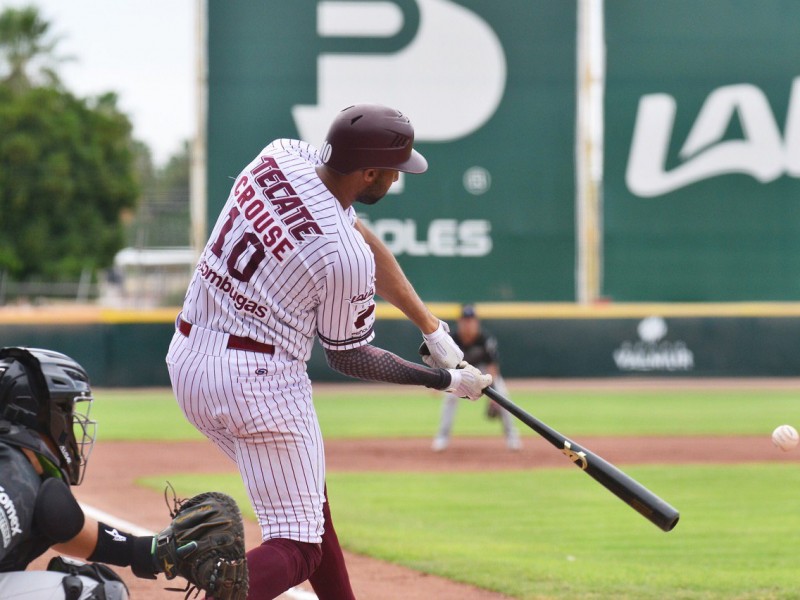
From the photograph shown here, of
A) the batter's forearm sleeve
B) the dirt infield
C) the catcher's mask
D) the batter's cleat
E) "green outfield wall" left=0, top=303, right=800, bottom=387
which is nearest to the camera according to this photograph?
the catcher's mask

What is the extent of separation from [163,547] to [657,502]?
165 centimetres

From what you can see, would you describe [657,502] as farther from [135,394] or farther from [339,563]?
[135,394]

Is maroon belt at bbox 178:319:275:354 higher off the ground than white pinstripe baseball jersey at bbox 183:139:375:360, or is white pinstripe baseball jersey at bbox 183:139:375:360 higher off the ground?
white pinstripe baseball jersey at bbox 183:139:375:360

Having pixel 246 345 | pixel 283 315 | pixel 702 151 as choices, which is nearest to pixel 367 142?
pixel 283 315

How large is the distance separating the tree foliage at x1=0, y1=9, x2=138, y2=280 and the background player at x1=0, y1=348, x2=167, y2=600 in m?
40.0

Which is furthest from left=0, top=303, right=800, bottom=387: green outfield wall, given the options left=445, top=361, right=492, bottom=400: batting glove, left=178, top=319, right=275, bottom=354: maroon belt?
left=178, top=319, right=275, bottom=354: maroon belt

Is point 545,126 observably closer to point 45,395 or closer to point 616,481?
point 616,481

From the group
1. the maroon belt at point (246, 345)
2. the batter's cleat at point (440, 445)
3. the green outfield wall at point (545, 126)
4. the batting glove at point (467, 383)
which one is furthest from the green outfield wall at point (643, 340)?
the maroon belt at point (246, 345)

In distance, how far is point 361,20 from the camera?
2122 cm

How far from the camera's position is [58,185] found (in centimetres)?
4453

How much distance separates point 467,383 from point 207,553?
1.06 meters

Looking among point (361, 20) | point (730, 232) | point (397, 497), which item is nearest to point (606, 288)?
Result: point (730, 232)

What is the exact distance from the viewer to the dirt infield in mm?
8953

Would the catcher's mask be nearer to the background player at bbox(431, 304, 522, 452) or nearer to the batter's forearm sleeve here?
the batter's forearm sleeve
